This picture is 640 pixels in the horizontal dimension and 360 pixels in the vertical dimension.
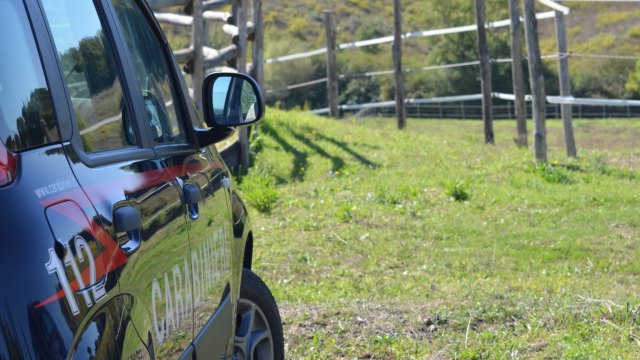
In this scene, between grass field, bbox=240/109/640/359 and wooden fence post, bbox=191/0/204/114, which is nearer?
grass field, bbox=240/109/640/359

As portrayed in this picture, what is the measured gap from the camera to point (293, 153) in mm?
10055

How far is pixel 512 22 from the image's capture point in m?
9.57

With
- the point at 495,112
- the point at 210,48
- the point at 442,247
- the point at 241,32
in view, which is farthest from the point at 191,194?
the point at 495,112

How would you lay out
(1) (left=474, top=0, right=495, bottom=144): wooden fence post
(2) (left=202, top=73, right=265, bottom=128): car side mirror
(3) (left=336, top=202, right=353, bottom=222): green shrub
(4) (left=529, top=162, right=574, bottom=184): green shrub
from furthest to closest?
(1) (left=474, top=0, right=495, bottom=144): wooden fence post
(4) (left=529, top=162, right=574, bottom=184): green shrub
(3) (left=336, top=202, right=353, bottom=222): green shrub
(2) (left=202, top=73, right=265, bottom=128): car side mirror

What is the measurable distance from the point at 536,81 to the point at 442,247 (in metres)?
4.31

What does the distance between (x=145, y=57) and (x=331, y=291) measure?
323cm

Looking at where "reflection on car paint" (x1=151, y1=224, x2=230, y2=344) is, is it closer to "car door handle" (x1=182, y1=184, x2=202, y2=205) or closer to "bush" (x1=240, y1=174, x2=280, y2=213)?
"car door handle" (x1=182, y1=184, x2=202, y2=205)

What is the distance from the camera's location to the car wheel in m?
2.48

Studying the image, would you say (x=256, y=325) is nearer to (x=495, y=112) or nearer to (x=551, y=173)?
(x=551, y=173)

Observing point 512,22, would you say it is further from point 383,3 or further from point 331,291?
point 383,3

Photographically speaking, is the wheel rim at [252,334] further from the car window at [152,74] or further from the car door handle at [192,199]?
the car window at [152,74]

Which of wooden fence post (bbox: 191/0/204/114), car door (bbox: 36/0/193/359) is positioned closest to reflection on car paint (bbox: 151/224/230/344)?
→ car door (bbox: 36/0/193/359)

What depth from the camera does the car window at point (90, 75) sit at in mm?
1396

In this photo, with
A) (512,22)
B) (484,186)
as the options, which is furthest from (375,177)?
(512,22)
